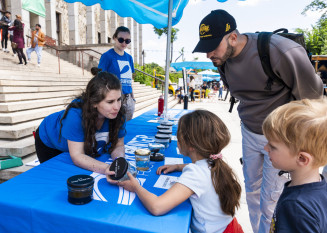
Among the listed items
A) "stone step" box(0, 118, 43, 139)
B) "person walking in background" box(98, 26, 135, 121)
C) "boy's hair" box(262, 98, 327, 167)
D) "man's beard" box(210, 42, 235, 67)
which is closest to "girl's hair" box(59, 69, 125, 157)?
"man's beard" box(210, 42, 235, 67)

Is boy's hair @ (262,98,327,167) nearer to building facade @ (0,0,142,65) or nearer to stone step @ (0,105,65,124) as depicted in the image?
stone step @ (0,105,65,124)

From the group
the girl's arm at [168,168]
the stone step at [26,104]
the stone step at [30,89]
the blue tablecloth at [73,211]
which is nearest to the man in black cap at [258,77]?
the girl's arm at [168,168]

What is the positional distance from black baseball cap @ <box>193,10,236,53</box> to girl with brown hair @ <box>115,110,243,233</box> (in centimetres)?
71

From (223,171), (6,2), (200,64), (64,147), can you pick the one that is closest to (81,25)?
(6,2)

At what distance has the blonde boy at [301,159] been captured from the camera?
94 cm

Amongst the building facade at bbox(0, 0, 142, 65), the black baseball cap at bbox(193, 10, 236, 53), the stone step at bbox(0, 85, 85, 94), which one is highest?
the building facade at bbox(0, 0, 142, 65)

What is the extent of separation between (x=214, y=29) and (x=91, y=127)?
1.29 m

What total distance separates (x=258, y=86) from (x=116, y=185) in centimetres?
135

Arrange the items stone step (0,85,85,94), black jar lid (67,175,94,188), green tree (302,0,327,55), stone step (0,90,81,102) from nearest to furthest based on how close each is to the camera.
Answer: black jar lid (67,175,94,188), stone step (0,90,81,102), stone step (0,85,85,94), green tree (302,0,327,55)

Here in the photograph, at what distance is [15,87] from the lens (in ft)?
16.8

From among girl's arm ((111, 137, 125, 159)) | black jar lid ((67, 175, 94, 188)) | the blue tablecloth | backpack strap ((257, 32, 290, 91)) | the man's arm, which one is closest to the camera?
the blue tablecloth

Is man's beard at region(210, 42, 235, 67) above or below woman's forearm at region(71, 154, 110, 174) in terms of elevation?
above

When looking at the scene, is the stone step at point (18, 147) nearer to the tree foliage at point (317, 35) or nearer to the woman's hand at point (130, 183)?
the woman's hand at point (130, 183)

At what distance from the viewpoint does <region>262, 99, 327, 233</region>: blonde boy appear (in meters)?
0.94
